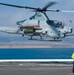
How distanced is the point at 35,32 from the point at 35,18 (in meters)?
2.12

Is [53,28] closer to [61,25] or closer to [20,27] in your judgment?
[61,25]

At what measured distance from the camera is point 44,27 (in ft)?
204

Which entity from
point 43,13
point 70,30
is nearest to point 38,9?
point 43,13

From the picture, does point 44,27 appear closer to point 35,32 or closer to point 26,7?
point 35,32

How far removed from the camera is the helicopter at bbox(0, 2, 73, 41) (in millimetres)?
60000

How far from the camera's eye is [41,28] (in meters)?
61.9

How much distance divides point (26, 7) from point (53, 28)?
29.2ft

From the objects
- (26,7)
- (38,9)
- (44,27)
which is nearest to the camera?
(26,7)

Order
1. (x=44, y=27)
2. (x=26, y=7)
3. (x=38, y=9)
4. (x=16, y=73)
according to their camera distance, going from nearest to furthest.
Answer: (x=16, y=73) < (x=26, y=7) < (x=38, y=9) < (x=44, y=27)

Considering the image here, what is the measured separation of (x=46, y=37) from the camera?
61.2 metres

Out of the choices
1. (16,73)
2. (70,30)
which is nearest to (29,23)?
(70,30)

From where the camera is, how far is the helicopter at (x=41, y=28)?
197 feet

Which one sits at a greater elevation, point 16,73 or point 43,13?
point 43,13

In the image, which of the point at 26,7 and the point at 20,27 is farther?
the point at 20,27
